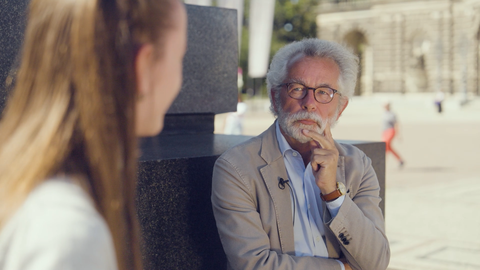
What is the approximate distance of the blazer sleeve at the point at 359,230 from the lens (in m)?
2.18

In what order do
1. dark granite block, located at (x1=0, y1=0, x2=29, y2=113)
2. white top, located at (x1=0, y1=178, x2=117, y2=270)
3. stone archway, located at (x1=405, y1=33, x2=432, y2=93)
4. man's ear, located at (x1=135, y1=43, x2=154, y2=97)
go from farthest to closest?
stone archway, located at (x1=405, y1=33, x2=432, y2=93) → dark granite block, located at (x1=0, y1=0, x2=29, y2=113) → man's ear, located at (x1=135, y1=43, x2=154, y2=97) → white top, located at (x1=0, y1=178, x2=117, y2=270)

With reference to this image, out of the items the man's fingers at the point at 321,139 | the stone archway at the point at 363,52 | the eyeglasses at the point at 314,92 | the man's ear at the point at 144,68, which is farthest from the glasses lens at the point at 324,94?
the stone archway at the point at 363,52

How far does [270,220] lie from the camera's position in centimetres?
227

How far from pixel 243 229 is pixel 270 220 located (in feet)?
0.44

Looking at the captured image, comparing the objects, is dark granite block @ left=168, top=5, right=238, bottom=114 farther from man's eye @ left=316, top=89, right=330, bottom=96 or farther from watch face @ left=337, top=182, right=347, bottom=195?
watch face @ left=337, top=182, right=347, bottom=195

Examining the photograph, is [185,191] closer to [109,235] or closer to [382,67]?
[109,235]

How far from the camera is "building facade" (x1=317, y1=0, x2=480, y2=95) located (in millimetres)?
41906

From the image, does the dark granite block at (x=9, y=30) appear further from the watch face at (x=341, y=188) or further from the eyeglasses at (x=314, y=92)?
the watch face at (x=341, y=188)

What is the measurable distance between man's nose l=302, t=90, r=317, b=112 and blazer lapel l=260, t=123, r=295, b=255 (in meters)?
0.27

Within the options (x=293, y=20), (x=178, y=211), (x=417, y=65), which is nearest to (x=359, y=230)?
(x=178, y=211)

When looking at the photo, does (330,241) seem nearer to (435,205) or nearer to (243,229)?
(243,229)

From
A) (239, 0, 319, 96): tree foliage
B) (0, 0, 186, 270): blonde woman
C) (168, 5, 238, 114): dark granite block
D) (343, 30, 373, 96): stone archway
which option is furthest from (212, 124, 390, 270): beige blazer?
(239, 0, 319, 96): tree foliage

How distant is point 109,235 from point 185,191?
182 centimetres

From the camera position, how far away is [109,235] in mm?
730
